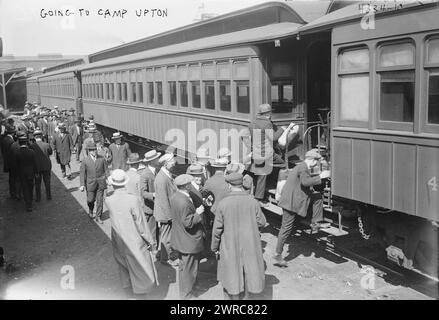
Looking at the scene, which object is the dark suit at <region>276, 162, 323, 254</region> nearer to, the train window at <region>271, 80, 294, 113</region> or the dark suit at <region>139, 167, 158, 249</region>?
the train window at <region>271, 80, 294, 113</region>

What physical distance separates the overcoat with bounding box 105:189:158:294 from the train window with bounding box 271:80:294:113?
339 cm

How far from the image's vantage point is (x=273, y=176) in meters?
8.47

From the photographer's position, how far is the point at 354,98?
19.6ft

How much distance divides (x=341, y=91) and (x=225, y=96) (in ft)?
10.4

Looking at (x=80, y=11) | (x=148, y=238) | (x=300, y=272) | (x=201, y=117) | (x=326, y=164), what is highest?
(x=80, y=11)

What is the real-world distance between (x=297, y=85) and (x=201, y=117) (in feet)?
8.20

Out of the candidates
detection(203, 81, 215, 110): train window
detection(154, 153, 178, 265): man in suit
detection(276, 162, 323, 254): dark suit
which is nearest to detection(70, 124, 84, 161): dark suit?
detection(203, 81, 215, 110): train window

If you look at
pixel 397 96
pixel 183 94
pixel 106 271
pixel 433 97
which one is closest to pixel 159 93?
pixel 183 94

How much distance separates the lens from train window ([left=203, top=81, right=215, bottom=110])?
371 inches

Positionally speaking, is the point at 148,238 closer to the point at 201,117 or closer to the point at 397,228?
the point at 397,228

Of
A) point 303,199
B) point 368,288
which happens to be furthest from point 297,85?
point 368,288

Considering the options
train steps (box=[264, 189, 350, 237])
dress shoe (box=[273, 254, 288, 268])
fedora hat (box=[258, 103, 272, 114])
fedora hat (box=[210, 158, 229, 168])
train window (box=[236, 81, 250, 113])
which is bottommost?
dress shoe (box=[273, 254, 288, 268])

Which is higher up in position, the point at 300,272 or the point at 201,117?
the point at 201,117

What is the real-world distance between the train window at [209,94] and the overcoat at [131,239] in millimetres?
4180
